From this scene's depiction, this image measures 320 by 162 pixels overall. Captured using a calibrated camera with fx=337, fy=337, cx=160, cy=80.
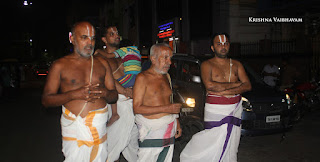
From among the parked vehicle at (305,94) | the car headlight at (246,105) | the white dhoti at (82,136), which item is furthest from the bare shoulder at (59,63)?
the parked vehicle at (305,94)

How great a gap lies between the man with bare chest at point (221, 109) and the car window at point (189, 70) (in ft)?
6.40

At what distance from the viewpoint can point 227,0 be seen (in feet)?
68.1

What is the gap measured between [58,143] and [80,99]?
189 inches

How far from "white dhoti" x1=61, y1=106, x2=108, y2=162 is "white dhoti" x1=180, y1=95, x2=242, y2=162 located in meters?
1.91

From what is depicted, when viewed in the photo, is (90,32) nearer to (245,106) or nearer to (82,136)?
(82,136)

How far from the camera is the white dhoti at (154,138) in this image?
144 inches

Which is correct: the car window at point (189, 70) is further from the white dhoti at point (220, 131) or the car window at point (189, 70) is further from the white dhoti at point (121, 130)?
the white dhoti at point (121, 130)

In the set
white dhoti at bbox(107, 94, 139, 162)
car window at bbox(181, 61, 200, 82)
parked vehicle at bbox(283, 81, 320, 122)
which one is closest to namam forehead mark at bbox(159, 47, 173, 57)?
white dhoti at bbox(107, 94, 139, 162)

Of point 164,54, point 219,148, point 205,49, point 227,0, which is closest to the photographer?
point 164,54

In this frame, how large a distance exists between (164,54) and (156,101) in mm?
514

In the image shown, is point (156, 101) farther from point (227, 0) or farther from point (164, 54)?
point (227, 0)

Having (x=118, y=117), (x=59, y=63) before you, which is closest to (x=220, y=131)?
(x=118, y=117)

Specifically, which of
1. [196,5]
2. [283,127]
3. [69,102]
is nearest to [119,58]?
[69,102]

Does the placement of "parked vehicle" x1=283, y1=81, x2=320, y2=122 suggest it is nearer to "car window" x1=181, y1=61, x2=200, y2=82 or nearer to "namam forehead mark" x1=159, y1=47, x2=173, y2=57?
"car window" x1=181, y1=61, x2=200, y2=82
